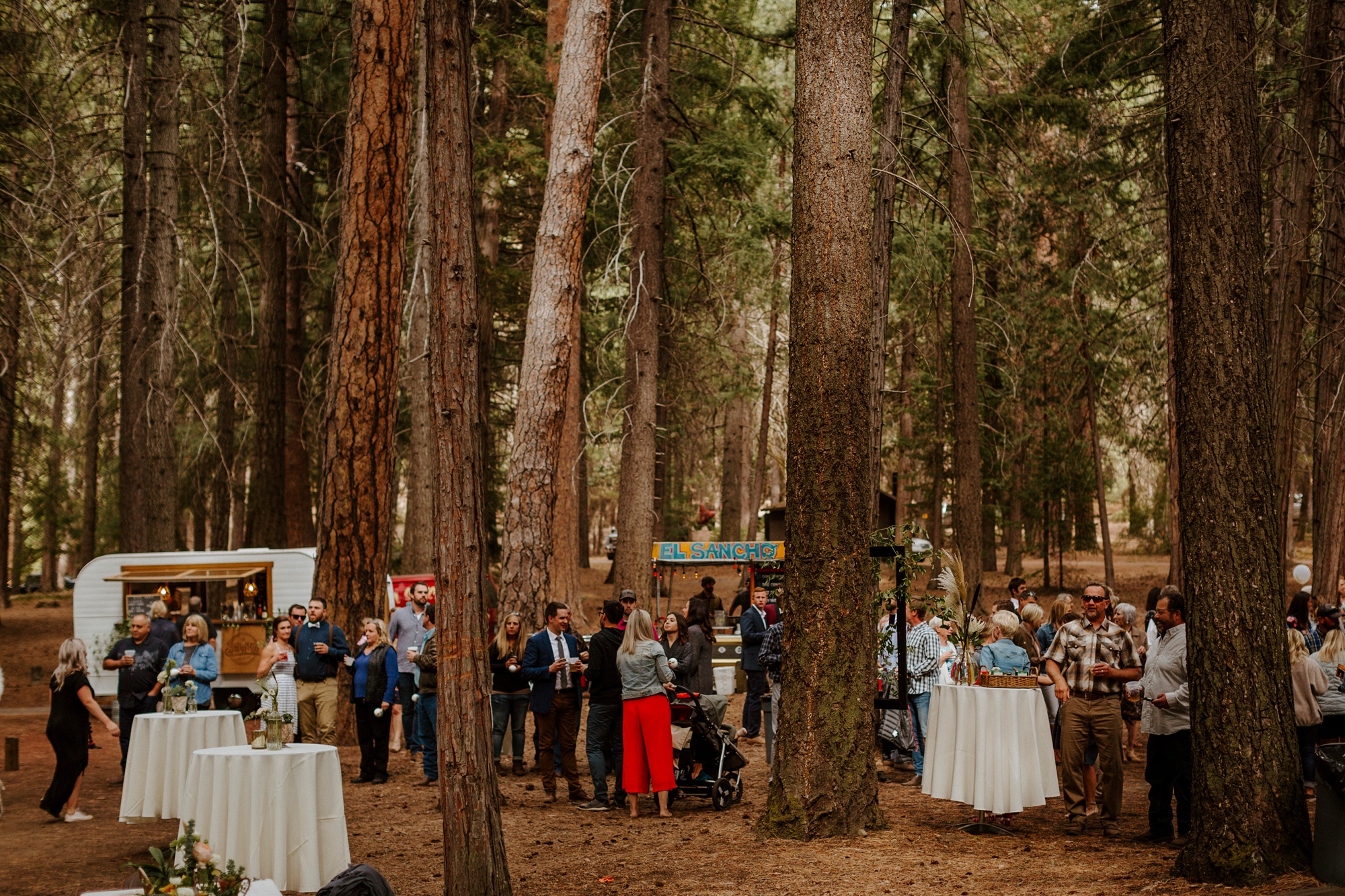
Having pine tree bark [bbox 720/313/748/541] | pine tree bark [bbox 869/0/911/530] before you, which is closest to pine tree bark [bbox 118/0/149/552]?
pine tree bark [bbox 869/0/911/530]

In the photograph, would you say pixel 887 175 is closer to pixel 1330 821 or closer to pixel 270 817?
pixel 1330 821

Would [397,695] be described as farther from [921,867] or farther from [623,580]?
[921,867]

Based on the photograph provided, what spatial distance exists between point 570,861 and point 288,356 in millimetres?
19454

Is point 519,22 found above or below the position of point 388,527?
above

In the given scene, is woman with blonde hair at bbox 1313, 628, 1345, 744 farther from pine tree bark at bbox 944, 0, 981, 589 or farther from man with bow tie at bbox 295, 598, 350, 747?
man with bow tie at bbox 295, 598, 350, 747

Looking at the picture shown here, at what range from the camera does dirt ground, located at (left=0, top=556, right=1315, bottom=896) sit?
7.32 meters

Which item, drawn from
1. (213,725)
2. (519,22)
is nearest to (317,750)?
(213,725)

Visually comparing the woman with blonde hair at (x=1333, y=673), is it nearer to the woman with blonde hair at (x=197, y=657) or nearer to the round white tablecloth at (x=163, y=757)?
the round white tablecloth at (x=163, y=757)

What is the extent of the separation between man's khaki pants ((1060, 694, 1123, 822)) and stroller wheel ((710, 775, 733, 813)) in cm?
297

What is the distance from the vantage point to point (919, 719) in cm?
1145

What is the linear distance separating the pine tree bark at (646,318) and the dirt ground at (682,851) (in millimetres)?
6310

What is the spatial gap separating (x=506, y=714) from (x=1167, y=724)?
19.7 feet

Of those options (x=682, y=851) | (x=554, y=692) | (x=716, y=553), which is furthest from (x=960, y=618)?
(x=716, y=553)

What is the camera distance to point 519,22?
22.5 m
